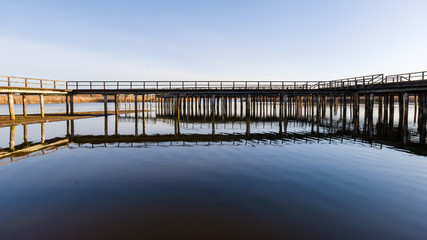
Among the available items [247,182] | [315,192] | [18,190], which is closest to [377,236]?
[315,192]

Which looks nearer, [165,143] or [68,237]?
[68,237]

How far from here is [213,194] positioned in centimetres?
684

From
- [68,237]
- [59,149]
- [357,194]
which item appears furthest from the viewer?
[59,149]

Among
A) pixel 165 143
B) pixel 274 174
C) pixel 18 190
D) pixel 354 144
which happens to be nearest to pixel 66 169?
pixel 18 190

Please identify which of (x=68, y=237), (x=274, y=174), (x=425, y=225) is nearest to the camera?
(x=68, y=237)

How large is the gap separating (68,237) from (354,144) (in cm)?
1569

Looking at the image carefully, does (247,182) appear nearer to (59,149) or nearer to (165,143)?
(165,143)

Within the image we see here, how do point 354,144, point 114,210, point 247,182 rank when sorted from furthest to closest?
point 354,144 < point 247,182 < point 114,210

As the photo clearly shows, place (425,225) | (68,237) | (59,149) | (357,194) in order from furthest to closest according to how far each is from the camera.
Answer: (59,149)
(357,194)
(425,225)
(68,237)

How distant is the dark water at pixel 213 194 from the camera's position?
4891 millimetres

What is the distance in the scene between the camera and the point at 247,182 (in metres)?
7.94

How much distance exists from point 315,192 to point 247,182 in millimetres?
2050

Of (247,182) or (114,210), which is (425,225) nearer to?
(247,182)

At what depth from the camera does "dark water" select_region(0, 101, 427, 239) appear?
4.89 metres
